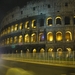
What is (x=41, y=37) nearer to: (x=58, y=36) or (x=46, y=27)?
(x=46, y=27)

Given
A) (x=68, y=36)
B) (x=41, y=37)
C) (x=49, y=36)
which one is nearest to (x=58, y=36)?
(x=49, y=36)

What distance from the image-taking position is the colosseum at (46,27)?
122ft

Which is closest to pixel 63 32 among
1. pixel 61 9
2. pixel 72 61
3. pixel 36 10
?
pixel 61 9

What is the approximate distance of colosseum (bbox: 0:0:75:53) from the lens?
37.1 metres

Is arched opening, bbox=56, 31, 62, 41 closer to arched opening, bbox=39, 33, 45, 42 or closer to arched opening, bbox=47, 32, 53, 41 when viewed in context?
arched opening, bbox=47, 32, 53, 41

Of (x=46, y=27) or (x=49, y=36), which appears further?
(x=49, y=36)

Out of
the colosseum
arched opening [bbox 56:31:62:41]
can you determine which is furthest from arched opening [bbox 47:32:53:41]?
arched opening [bbox 56:31:62:41]

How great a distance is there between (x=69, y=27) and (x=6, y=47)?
20.0m

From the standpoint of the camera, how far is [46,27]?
38500mm

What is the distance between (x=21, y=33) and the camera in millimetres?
42938

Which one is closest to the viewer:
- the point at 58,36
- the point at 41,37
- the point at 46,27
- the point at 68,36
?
the point at 68,36

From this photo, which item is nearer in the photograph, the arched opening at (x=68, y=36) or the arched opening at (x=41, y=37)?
the arched opening at (x=68, y=36)

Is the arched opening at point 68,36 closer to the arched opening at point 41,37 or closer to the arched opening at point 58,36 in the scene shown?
the arched opening at point 58,36

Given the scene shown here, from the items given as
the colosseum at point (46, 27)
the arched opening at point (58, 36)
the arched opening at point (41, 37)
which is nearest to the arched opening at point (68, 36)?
the colosseum at point (46, 27)
